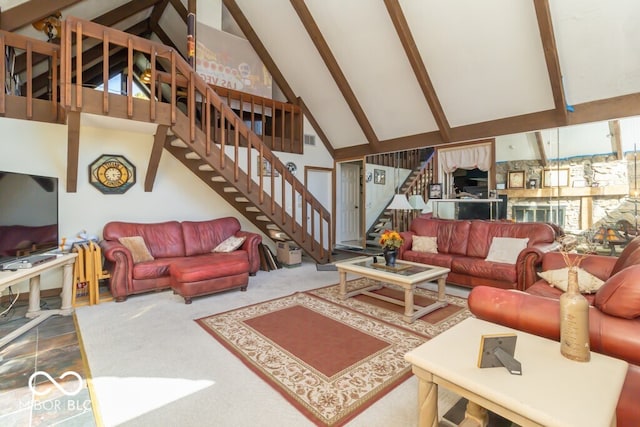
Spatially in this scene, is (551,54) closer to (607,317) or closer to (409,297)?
(409,297)

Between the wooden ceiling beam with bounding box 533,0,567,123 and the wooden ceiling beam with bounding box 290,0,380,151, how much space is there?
3121mm

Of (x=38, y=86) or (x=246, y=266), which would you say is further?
(x=38, y=86)

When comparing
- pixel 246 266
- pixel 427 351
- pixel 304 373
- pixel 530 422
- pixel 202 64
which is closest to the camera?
pixel 530 422

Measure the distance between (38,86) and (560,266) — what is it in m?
8.39

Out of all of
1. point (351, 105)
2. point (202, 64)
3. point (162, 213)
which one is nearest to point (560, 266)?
point (351, 105)

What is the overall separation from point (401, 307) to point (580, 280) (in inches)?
66.8

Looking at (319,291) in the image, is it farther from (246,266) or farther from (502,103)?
(502,103)

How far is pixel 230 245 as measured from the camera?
506cm

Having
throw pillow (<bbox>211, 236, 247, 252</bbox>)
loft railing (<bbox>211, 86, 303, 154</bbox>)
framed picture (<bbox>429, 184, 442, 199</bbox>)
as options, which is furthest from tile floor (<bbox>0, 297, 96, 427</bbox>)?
framed picture (<bbox>429, 184, 442, 199</bbox>)

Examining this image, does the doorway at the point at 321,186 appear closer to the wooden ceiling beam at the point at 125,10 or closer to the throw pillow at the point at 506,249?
the throw pillow at the point at 506,249

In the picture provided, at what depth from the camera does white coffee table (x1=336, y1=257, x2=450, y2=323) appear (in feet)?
10.7

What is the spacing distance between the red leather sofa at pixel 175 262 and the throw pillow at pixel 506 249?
11.2 feet

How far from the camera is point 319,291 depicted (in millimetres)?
4316

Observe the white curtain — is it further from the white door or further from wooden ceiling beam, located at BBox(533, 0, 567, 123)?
the white door
